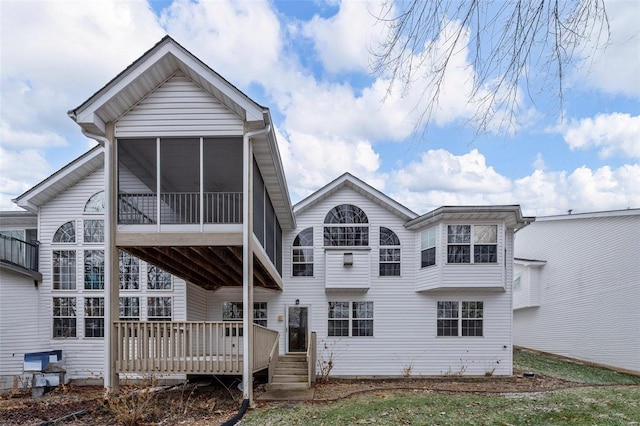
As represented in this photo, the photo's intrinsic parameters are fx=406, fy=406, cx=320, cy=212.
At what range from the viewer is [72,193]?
43.6ft

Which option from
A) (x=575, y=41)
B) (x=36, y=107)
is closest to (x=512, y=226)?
(x=575, y=41)

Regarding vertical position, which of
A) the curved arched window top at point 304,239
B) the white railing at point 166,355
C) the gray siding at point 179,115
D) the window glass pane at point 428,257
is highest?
the gray siding at point 179,115

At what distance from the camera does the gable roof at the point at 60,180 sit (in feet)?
41.4

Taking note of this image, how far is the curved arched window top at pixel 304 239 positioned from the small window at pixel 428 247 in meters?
3.93

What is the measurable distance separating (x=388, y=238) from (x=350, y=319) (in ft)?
10.4

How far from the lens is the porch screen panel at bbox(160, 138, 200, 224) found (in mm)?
7887

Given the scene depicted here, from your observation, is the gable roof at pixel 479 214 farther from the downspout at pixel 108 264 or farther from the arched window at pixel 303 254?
the downspout at pixel 108 264

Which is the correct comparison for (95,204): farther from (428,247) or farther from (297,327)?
(428,247)

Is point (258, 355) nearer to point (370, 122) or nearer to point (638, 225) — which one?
point (370, 122)

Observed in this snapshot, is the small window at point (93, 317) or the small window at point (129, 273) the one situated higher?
the small window at point (129, 273)

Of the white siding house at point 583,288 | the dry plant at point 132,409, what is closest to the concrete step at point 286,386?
the dry plant at point 132,409

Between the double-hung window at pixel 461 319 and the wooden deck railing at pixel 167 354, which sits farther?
the double-hung window at pixel 461 319

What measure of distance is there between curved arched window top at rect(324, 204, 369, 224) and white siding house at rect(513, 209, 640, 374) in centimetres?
941

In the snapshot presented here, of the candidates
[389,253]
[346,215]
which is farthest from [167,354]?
[389,253]
